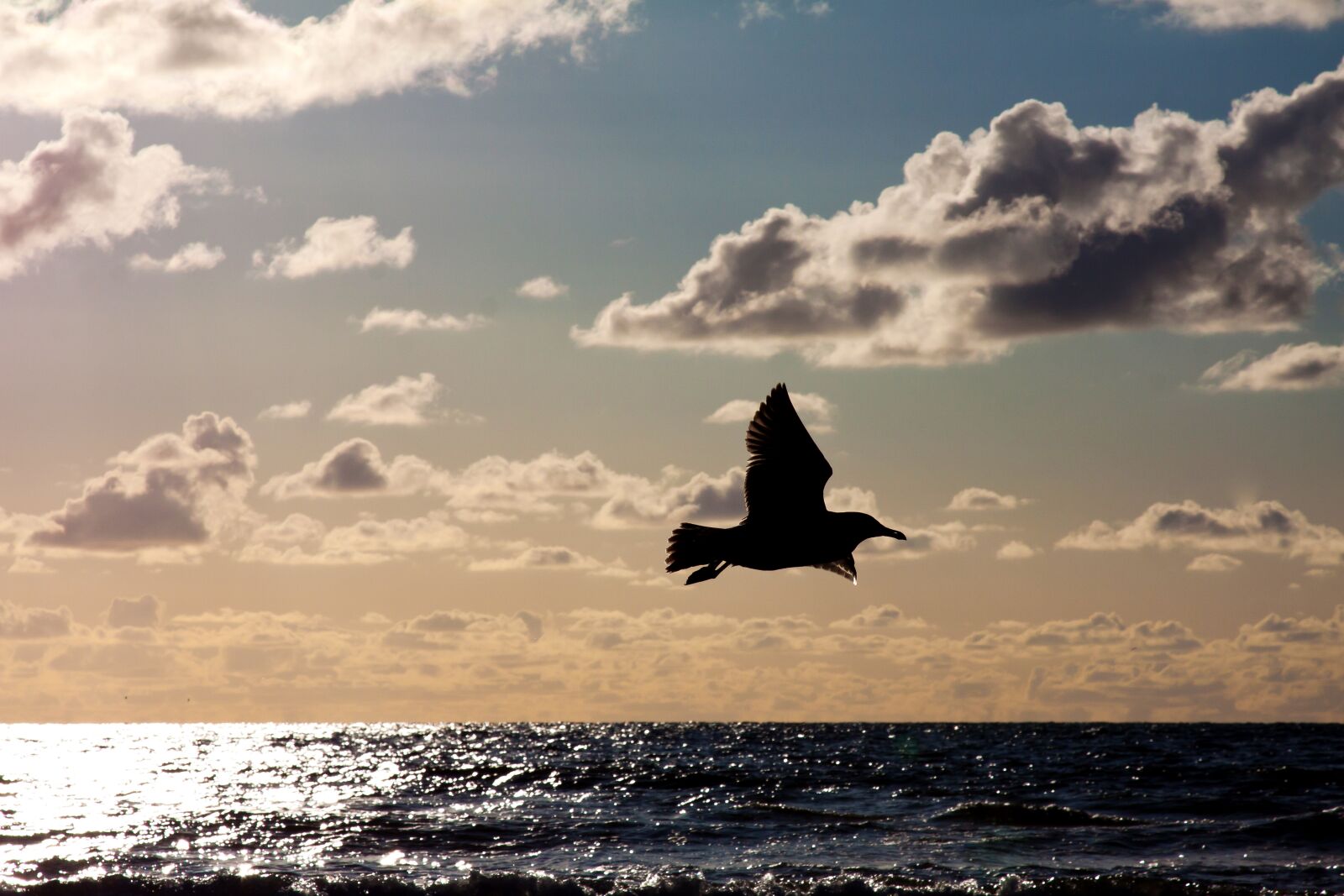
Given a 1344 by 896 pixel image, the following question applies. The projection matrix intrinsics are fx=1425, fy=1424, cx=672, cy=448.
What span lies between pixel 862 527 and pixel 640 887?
→ 33.6 ft

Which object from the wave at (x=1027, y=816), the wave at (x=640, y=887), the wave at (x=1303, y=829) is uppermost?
the wave at (x=1303, y=829)

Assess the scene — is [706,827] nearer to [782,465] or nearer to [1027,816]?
[1027,816]

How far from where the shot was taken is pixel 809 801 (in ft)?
103

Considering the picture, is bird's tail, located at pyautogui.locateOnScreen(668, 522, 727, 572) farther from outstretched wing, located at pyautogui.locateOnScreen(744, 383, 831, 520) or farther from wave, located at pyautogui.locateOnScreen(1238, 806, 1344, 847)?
wave, located at pyautogui.locateOnScreen(1238, 806, 1344, 847)

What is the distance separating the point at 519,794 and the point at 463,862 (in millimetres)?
12207

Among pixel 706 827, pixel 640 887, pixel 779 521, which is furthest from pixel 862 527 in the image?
pixel 706 827

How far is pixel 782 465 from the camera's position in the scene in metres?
12.7

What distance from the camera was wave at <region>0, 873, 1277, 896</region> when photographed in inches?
794

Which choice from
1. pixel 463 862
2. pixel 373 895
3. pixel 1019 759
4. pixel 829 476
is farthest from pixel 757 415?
pixel 1019 759

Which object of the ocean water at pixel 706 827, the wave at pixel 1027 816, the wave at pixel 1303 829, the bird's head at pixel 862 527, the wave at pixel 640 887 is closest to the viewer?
the bird's head at pixel 862 527

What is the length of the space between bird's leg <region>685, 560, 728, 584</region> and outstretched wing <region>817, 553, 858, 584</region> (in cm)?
111

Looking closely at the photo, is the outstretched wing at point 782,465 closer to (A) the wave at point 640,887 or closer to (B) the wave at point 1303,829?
(A) the wave at point 640,887

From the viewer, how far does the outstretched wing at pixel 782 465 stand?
12.6 meters

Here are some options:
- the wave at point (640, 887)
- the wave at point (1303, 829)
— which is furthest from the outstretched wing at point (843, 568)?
the wave at point (1303, 829)
